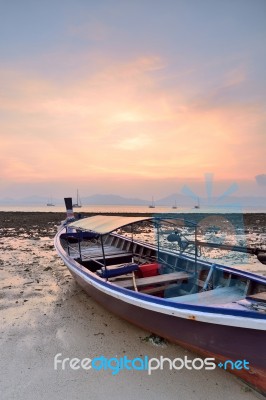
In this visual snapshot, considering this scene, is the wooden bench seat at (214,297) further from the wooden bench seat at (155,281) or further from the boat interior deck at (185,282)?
the wooden bench seat at (155,281)

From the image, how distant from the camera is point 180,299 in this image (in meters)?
5.87

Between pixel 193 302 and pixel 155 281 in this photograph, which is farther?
pixel 155 281

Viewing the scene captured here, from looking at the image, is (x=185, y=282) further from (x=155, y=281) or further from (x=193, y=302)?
(x=193, y=302)

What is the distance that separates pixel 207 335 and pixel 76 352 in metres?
2.87

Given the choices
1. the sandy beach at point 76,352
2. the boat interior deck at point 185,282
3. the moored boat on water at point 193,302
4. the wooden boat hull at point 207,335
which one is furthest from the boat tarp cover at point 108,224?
the sandy beach at point 76,352

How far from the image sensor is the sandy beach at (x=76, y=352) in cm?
485

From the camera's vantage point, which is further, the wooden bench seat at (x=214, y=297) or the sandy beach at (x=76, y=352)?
the wooden bench seat at (x=214, y=297)

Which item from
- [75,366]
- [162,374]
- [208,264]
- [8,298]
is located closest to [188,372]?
[162,374]

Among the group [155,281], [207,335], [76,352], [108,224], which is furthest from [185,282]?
[76,352]

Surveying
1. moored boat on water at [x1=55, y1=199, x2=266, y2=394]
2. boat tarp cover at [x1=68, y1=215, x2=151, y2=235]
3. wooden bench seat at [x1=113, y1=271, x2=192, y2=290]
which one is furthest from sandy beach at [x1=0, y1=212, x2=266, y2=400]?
boat tarp cover at [x1=68, y1=215, x2=151, y2=235]

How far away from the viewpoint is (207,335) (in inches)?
187

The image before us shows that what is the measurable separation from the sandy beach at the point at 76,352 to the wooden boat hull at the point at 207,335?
20.0 inches

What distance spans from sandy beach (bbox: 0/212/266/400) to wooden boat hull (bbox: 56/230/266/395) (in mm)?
509

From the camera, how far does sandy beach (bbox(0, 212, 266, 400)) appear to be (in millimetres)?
4848
